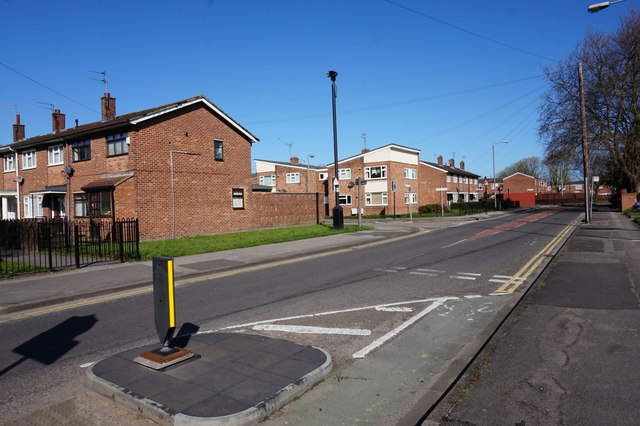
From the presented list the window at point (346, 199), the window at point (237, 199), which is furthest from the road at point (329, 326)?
the window at point (346, 199)

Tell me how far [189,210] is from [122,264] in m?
10.1

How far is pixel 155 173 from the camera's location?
2180 centimetres

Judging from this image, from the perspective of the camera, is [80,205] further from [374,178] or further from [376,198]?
[376,198]

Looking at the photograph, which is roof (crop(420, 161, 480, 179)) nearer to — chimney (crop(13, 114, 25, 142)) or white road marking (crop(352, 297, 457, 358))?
chimney (crop(13, 114, 25, 142))

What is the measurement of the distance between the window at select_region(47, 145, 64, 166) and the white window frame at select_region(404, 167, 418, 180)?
120ft

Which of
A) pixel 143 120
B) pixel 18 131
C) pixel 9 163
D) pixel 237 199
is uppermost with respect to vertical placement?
pixel 18 131

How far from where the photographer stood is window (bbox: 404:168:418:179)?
52.2 meters

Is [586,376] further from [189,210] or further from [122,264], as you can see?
[189,210]

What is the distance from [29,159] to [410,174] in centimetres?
3855

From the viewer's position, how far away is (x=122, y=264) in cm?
1341

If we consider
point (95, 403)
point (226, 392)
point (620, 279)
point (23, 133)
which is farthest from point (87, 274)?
point (23, 133)

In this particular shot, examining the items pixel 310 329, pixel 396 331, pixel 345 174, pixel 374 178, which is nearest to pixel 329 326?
pixel 310 329

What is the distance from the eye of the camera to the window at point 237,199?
85.4ft

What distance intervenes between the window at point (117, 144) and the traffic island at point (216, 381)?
18489 millimetres
